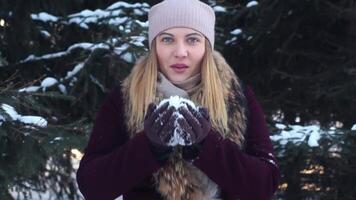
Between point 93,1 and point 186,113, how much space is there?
3.98 metres

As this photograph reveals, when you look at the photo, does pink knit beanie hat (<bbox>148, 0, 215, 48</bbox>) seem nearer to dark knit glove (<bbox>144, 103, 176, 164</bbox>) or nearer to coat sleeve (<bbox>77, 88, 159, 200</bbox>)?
coat sleeve (<bbox>77, 88, 159, 200</bbox>)

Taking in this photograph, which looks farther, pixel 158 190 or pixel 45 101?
pixel 45 101

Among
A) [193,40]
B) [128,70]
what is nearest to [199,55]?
[193,40]

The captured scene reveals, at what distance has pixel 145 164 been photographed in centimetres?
212

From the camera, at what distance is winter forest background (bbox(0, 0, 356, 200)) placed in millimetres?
4016

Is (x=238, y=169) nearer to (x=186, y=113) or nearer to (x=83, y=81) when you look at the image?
(x=186, y=113)

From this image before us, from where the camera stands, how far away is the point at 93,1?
18.9 feet

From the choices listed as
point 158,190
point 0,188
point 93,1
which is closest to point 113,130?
point 158,190

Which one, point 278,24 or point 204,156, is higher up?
point 204,156

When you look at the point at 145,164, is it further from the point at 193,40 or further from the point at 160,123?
the point at 193,40

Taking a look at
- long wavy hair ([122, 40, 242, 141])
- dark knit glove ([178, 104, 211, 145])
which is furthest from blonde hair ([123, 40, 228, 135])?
dark knit glove ([178, 104, 211, 145])

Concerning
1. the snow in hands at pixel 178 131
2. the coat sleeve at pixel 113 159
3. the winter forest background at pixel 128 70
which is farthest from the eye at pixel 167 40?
the winter forest background at pixel 128 70

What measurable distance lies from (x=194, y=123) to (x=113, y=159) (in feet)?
1.23

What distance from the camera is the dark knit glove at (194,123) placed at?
77.3 inches
